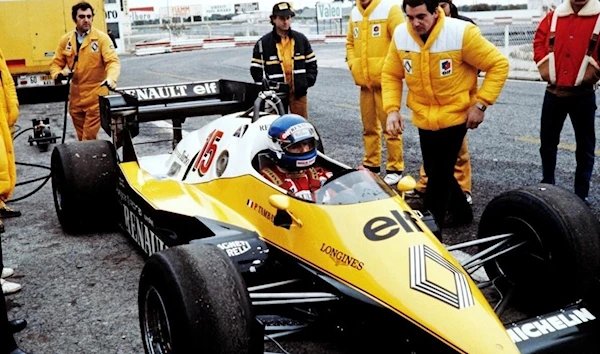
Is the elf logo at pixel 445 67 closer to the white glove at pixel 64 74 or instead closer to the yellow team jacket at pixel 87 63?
the yellow team jacket at pixel 87 63

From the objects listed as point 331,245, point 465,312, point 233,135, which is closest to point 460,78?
point 233,135

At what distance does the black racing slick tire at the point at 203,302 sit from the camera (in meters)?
3.01

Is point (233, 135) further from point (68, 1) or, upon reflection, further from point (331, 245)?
point (68, 1)

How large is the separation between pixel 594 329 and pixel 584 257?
592 millimetres

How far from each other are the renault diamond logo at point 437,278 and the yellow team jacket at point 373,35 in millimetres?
3651

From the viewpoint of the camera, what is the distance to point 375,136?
7.12 m

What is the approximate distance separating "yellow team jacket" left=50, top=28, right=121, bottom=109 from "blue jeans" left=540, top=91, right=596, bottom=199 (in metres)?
4.33

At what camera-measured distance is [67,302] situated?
462cm

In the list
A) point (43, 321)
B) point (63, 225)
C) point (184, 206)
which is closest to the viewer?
point (43, 321)

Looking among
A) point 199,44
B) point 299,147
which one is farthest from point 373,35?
point 199,44

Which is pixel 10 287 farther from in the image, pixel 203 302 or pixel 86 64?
pixel 86 64

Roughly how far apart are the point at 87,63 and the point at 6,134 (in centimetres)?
288

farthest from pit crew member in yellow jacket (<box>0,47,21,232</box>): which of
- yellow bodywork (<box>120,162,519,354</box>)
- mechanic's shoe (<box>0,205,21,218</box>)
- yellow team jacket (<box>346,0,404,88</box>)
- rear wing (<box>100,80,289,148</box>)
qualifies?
yellow team jacket (<box>346,0,404,88</box>)

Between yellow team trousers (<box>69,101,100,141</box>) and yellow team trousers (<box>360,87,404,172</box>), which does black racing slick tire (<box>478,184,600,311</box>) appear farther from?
yellow team trousers (<box>69,101,100,141</box>)
